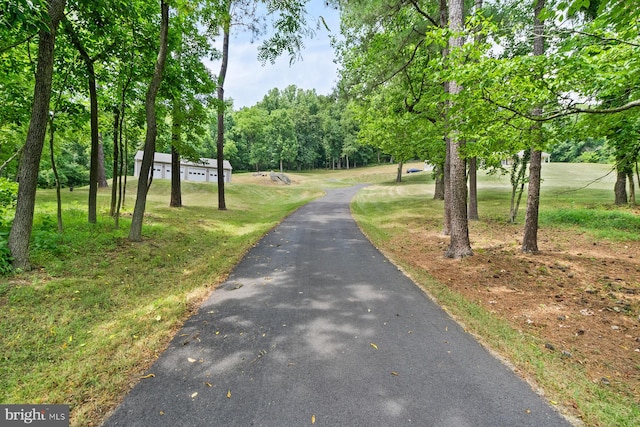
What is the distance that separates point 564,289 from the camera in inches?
225

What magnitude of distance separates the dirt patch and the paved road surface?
1.25m

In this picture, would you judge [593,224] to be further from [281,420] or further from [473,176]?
[281,420]

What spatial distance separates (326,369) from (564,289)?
542cm

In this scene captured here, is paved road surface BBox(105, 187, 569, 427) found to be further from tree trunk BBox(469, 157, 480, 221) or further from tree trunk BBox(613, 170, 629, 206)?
tree trunk BBox(613, 170, 629, 206)

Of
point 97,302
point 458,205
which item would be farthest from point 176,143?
point 458,205

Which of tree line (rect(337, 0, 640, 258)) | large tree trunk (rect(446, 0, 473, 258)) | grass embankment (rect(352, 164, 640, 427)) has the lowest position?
grass embankment (rect(352, 164, 640, 427))

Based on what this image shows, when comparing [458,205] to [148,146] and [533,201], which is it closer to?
[533,201]

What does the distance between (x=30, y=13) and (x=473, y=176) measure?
14954mm

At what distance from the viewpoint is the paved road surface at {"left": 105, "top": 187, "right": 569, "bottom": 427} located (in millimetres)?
2545

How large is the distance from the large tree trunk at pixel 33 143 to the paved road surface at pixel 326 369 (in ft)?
11.9

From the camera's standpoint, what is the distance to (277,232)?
10.9 meters

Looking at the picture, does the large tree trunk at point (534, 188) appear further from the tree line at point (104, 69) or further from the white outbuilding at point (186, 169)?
the white outbuilding at point (186, 169)

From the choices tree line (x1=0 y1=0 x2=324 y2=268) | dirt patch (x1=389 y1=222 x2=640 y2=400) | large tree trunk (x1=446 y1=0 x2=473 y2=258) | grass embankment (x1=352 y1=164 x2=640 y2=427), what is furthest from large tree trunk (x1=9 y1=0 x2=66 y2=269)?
large tree trunk (x1=446 y1=0 x2=473 y2=258)

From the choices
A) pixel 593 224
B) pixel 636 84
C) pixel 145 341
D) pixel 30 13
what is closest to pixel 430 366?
pixel 145 341
